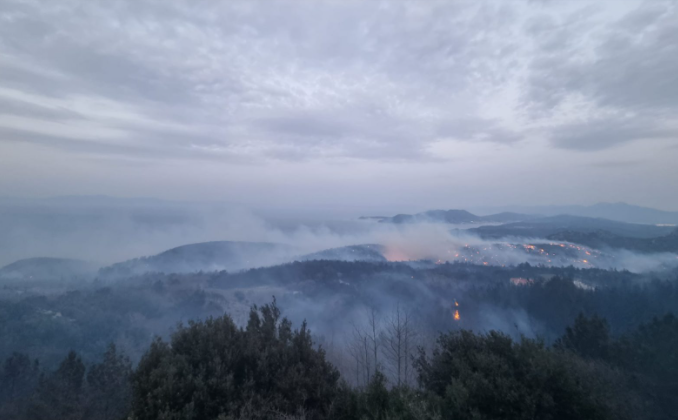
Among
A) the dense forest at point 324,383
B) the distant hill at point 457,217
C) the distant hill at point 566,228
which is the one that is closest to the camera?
the dense forest at point 324,383

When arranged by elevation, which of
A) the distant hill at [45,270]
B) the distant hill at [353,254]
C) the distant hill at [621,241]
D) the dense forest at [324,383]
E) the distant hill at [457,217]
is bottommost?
the distant hill at [45,270]

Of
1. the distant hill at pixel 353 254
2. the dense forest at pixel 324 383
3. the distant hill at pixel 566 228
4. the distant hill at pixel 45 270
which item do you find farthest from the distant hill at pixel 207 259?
the dense forest at pixel 324 383

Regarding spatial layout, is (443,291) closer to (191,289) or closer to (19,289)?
(191,289)

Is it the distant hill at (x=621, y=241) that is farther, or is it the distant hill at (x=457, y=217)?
the distant hill at (x=457, y=217)

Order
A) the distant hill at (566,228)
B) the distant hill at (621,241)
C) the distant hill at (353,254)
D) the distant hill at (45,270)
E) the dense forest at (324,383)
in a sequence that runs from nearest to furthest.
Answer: the dense forest at (324,383) < the distant hill at (621,241) < the distant hill at (566,228) < the distant hill at (353,254) < the distant hill at (45,270)

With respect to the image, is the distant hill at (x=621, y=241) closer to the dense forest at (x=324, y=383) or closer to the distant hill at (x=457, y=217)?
the distant hill at (x=457, y=217)

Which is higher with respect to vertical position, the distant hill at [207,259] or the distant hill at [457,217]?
the distant hill at [457,217]

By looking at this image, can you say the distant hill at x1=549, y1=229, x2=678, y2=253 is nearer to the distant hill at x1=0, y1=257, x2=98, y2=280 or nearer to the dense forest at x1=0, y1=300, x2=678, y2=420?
the dense forest at x1=0, y1=300, x2=678, y2=420

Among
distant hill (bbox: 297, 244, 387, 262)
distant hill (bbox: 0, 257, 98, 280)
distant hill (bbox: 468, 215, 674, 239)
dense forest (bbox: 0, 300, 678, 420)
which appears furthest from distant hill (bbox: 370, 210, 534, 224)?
dense forest (bbox: 0, 300, 678, 420)

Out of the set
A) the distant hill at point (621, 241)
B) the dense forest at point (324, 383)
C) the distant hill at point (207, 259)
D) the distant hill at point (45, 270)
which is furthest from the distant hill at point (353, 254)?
the dense forest at point (324, 383)

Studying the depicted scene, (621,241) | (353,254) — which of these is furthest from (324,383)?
(621,241)
